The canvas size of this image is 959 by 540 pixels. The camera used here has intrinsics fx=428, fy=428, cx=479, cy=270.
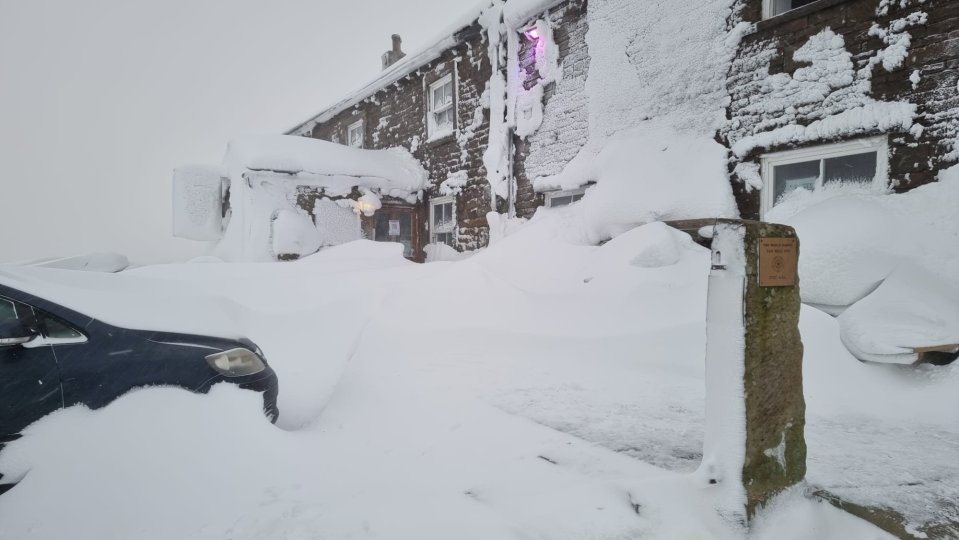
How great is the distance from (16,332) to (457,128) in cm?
877

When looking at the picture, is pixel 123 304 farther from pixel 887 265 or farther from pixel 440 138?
pixel 440 138

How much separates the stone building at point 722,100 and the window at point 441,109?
44mm

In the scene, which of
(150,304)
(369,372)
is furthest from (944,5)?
(150,304)

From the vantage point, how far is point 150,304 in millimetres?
2883

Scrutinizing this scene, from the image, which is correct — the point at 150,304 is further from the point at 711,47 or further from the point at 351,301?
the point at 711,47

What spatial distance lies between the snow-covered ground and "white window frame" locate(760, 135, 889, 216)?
1.22 m

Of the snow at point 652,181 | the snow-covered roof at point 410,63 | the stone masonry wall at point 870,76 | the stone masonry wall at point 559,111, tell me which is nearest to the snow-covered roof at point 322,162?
the snow-covered roof at point 410,63

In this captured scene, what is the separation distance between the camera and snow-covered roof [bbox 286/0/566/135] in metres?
8.13

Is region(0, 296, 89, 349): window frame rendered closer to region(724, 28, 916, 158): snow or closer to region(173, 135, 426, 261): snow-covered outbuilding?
region(724, 28, 916, 158): snow

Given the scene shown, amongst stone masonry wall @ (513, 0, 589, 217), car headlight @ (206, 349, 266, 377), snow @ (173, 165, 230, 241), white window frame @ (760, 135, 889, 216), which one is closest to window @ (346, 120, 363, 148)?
snow @ (173, 165, 230, 241)

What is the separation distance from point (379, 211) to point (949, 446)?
10.3m

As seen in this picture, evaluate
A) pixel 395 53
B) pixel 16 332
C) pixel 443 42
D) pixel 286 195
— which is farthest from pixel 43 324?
pixel 395 53

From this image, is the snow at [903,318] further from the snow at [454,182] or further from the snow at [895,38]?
the snow at [454,182]

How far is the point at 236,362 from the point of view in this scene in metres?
2.76
